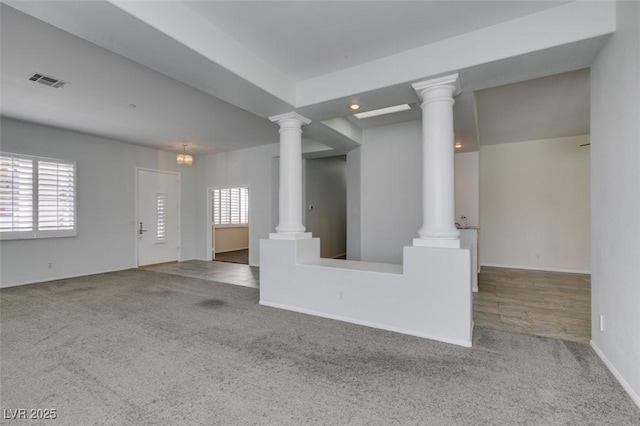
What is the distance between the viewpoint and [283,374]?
7.32 feet

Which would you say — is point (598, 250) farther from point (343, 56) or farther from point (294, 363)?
point (343, 56)

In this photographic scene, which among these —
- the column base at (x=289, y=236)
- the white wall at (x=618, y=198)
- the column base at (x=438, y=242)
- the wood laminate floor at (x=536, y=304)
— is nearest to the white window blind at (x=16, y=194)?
the column base at (x=289, y=236)

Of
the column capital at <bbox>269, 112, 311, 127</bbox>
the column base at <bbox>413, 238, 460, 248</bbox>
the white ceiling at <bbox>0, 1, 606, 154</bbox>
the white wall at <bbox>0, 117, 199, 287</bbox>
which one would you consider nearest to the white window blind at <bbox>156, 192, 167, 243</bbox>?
the white wall at <bbox>0, 117, 199, 287</bbox>

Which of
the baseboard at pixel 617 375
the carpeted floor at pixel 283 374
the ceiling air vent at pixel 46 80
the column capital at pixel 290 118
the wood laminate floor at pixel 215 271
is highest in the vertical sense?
the ceiling air vent at pixel 46 80

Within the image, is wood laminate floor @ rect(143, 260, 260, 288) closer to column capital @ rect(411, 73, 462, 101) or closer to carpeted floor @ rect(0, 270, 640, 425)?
carpeted floor @ rect(0, 270, 640, 425)

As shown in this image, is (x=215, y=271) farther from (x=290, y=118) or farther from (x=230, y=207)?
(x=230, y=207)

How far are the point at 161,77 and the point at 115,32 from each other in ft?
4.71

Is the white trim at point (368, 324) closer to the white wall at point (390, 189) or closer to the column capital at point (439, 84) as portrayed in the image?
the white wall at point (390, 189)

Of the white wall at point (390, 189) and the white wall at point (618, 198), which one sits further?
the white wall at point (390, 189)

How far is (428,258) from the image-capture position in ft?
9.53

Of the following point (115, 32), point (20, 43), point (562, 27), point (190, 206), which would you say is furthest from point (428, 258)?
point (190, 206)

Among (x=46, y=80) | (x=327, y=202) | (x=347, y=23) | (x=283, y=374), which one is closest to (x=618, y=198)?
(x=347, y=23)

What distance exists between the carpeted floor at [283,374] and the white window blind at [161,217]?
12.4 feet

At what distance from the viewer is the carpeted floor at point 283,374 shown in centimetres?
179
